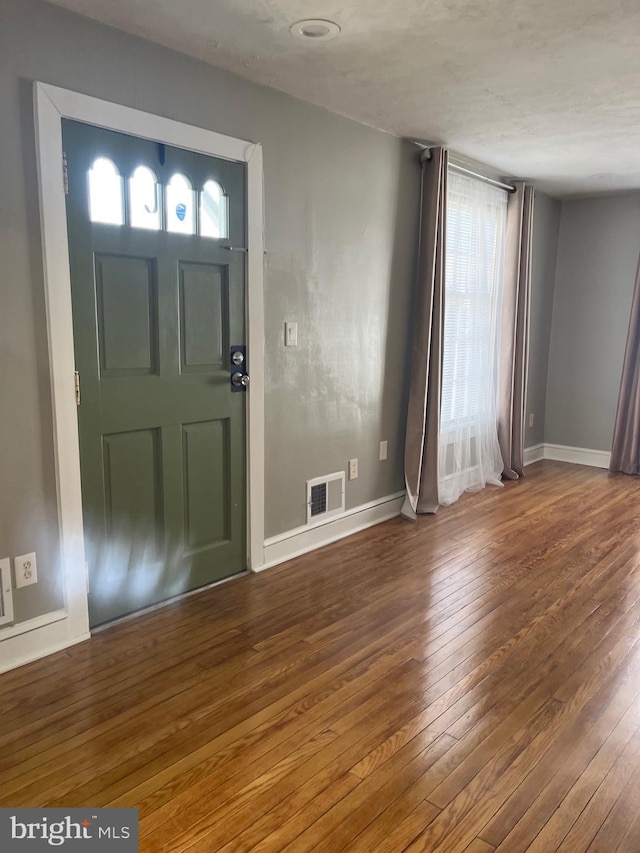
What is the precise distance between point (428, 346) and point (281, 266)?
4.10 feet

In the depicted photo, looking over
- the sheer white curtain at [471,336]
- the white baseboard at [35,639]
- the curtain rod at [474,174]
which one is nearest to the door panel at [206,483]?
the white baseboard at [35,639]

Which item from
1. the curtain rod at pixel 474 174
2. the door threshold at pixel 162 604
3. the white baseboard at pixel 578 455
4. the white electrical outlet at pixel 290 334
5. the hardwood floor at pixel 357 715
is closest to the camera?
the hardwood floor at pixel 357 715

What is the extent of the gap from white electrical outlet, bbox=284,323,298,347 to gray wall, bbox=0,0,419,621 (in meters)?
0.04

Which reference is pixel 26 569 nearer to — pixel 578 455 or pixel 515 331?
pixel 515 331

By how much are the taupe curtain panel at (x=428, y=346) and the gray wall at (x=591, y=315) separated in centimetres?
227

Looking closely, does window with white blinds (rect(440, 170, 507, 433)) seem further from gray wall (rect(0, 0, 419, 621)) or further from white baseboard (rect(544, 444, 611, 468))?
white baseboard (rect(544, 444, 611, 468))

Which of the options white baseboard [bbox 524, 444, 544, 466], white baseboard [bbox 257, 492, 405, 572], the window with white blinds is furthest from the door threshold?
white baseboard [bbox 524, 444, 544, 466]

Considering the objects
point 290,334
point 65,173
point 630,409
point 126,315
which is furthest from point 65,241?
point 630,409

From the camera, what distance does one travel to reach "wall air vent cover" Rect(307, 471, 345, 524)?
349 cm

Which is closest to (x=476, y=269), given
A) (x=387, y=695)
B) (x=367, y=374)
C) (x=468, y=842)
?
(x=367, y=374)

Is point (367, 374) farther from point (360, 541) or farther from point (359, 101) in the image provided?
point (359, 101)

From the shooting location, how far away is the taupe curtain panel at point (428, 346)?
12.7 feet

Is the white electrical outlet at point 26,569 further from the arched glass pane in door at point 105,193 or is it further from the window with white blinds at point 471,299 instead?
the window with white blinds at point 471,299

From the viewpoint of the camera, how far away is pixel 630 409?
5324 millimetres
